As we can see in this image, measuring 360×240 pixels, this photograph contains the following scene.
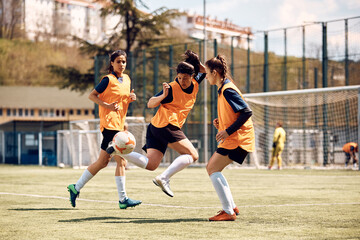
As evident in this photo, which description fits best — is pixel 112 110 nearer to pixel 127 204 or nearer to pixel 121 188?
pixel 121 188

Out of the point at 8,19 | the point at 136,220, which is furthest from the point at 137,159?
the point at 8,19

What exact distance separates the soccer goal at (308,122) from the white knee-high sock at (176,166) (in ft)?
56.8

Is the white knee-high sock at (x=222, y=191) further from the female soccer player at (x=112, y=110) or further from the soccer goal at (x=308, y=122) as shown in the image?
the soccer goal at (x=308, y=122)

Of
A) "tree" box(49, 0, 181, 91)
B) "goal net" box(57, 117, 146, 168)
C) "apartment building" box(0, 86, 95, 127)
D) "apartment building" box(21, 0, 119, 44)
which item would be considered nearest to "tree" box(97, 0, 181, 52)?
"tree" box(49, 0, 181, 91)

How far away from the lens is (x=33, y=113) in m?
71.2

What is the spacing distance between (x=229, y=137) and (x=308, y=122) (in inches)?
847

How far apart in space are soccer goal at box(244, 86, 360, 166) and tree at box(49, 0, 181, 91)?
55.4ft

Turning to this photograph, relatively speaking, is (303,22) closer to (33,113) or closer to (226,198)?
(226,198)

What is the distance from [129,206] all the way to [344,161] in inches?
688

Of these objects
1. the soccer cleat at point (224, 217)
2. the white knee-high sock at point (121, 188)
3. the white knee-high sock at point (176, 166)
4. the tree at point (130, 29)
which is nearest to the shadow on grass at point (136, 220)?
the soccer cleat at point (224, 217)

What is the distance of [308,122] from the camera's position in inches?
1096

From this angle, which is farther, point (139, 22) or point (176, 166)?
point (139, 22)

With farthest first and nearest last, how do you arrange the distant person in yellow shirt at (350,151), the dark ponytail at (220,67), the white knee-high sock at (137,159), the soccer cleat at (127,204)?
the distant person in yellow shirt at (350,151) < the soccer cleat at (127,204) < the white knee-high sock at (137,159) < the dark ponytail at (220,67)

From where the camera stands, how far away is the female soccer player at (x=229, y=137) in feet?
22.4
